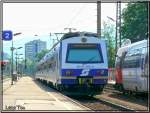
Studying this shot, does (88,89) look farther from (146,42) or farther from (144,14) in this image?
(144,14)

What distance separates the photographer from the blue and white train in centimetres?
2995

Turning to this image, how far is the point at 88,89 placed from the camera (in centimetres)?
3017

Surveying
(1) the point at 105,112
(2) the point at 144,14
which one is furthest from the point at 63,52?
(2) the point at 144,14

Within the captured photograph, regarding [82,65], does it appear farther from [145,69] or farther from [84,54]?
[145,69]

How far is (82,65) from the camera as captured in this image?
30172 mm

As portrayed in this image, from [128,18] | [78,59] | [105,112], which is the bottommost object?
[105,112]

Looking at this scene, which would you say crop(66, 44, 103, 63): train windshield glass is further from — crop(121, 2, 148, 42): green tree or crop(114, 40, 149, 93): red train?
crop(121, 2, 148, 42): green tree

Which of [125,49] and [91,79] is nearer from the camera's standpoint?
[91,79]

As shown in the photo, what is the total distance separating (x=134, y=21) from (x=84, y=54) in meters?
55.6

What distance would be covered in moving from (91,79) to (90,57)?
1.29 metres

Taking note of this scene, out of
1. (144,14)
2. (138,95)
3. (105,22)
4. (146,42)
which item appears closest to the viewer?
(146,42)

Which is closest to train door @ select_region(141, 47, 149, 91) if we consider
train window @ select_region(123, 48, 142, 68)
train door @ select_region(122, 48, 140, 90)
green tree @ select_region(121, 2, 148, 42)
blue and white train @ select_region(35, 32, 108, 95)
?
train window @ select_region(123, 48, 142, 68)

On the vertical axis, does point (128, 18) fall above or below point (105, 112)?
above

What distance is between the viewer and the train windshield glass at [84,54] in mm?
30391
